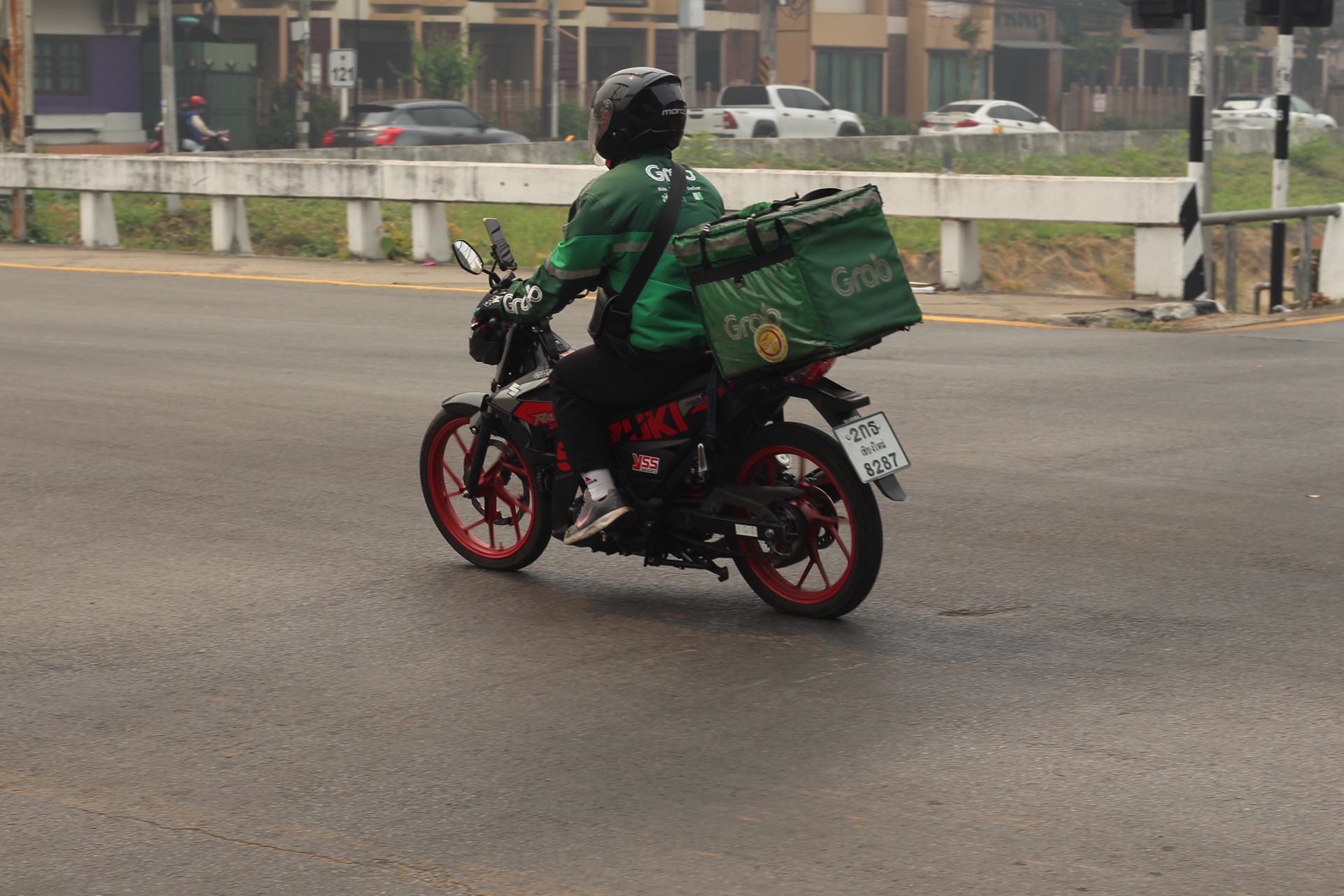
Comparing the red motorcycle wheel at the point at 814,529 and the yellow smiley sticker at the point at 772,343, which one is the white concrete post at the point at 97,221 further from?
the yellow smiley sticker at the point at 772,343

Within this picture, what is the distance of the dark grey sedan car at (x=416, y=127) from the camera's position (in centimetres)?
4044

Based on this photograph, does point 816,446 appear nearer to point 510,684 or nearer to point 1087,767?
point 510,684

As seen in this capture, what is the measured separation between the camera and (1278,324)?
14.8 metres

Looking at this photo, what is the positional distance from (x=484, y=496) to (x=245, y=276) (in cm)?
1260

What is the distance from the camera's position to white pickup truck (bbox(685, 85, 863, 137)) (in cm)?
4831

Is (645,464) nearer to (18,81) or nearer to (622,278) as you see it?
(622,278)

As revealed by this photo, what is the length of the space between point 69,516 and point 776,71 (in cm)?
6276

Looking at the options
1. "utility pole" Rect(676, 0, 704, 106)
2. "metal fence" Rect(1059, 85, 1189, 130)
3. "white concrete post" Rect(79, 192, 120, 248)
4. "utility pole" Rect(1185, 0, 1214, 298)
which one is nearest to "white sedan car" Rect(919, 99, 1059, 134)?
"utility pole" Rect(676, 0, 704, 106)

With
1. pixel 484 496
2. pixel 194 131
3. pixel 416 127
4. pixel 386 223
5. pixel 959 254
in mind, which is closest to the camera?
pixel 484 496

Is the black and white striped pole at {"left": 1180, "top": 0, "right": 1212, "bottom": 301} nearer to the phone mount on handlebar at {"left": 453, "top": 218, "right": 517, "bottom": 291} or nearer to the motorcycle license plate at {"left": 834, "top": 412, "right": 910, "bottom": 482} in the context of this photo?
the phone mount on handlebar at {"left": 453, "top": 218, "right": 517, "bottom": 291}

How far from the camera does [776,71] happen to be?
68.6 metres

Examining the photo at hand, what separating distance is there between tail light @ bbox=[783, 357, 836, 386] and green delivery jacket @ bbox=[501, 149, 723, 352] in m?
0.39

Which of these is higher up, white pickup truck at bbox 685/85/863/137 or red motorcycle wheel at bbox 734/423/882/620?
white pickup truck at bbox 685/85/863/137

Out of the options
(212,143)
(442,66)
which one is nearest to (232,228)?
(212,143)
